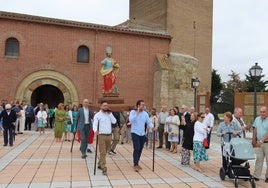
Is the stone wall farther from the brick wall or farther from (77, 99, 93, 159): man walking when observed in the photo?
(77, 99, 93, 159): man walking

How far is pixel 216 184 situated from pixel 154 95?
57.9 ft

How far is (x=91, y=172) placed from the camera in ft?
26.9

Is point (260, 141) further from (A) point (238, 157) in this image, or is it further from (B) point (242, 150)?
(A) point (238, 157)

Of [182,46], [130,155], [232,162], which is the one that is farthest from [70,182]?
[182,46]

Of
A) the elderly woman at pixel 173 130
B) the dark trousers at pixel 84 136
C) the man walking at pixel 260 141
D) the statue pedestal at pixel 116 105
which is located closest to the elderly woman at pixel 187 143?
the statue pedestal at pixel 116 105

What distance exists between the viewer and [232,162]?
760 centimetres

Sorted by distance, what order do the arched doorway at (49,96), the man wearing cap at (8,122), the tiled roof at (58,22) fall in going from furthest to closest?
the arched doorway at (49,96)
the tiled roof at (58,22)
the man wearing cap at (8,122)

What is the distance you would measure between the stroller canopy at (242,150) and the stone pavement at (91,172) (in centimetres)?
71

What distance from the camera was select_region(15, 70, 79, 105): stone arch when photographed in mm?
21547

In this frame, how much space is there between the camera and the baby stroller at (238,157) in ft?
23.4

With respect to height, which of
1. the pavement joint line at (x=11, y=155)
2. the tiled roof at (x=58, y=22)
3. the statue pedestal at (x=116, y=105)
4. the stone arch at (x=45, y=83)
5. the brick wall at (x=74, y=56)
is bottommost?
the pavement joint line at (x=11, y=155)

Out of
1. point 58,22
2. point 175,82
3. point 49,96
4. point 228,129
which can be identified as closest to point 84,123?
point 228,129

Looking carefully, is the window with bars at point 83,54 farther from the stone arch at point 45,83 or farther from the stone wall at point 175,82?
the stone wall at point 175,82

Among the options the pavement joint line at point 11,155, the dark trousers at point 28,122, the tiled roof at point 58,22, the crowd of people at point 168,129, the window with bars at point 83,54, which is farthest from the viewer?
the window with bars at point 83,54
